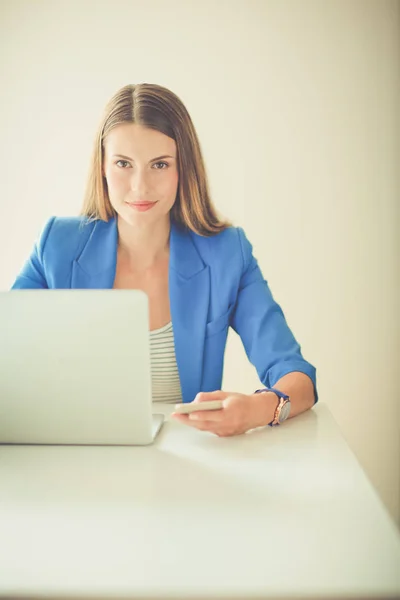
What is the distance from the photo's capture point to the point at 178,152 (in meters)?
1.80

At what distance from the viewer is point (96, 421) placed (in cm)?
112

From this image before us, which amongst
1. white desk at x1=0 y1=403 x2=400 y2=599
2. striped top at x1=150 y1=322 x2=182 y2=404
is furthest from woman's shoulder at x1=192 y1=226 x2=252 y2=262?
white desk at x1=0 y1=403 x2=400 y2=599

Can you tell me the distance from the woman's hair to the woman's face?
3 cm

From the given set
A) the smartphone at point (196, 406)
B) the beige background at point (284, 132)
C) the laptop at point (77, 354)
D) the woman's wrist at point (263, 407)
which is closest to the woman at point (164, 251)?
the woman's wrist at point (263, 407)

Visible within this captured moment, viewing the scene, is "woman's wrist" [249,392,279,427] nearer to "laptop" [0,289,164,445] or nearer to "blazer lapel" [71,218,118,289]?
"laptop" [0,289,164,445]

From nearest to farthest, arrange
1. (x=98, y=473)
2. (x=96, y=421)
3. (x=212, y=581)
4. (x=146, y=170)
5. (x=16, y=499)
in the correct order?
(x=212, y=581) < (x=16, y=499) < (x=98, y=473) < (x=96, y=421) < (x=146, y=170)

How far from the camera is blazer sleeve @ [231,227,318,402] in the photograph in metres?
1.52

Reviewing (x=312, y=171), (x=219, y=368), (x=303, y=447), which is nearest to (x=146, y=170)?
(x=219, y=368)

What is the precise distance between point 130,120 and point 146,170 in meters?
0.15

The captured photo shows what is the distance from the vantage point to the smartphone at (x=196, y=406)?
1102mm

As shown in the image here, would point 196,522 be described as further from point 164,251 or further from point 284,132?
point 284,132

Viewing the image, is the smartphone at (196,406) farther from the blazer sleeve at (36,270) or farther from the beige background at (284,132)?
the beige background at (284,132)

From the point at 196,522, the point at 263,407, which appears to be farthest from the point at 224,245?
the point at 196,522

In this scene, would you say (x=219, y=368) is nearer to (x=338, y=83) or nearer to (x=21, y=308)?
(x=21, y=308)
